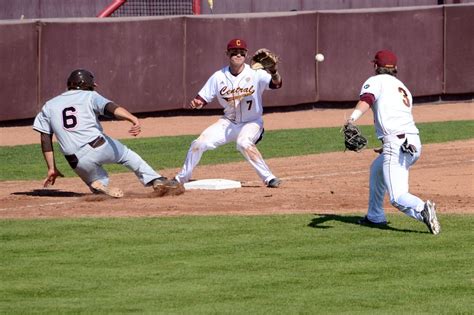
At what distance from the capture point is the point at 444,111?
1016 inches

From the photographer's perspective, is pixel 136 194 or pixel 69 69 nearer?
pixel 136 194

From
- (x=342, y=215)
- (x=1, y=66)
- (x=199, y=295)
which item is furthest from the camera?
(x=1, y=66)

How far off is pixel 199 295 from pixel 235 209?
4298mm

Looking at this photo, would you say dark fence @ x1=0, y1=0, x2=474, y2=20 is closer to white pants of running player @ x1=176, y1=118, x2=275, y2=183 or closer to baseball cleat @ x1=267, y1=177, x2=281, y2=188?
white pants of running player @ x1=176, y1=118, x2=275, y2=183

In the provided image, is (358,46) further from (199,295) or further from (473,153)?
(199,295)

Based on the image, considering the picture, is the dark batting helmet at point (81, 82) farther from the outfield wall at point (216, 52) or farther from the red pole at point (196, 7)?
the red pole at point (196, 7)

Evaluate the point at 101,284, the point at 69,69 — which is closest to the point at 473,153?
the point at 69,69

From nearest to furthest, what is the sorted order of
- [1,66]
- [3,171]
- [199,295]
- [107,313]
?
[107,313] → [199,295] → [3,171] → [1,66]

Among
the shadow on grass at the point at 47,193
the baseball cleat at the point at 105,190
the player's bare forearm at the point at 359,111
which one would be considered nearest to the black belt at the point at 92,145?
the baseball cleat at the point at 105,190

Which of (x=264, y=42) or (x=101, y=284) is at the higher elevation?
(x=264, y=42)

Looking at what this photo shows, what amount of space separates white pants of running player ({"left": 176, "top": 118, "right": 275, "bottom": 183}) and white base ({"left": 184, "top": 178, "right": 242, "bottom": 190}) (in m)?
Answer: 0.11

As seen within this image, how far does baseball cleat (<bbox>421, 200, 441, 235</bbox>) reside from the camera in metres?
11.7

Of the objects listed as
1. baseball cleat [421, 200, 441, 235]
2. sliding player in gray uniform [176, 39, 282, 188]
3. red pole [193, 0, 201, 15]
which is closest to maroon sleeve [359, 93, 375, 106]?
baseball cleat [421, 200, 441, 235]

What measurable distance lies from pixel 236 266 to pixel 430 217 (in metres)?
2.20
